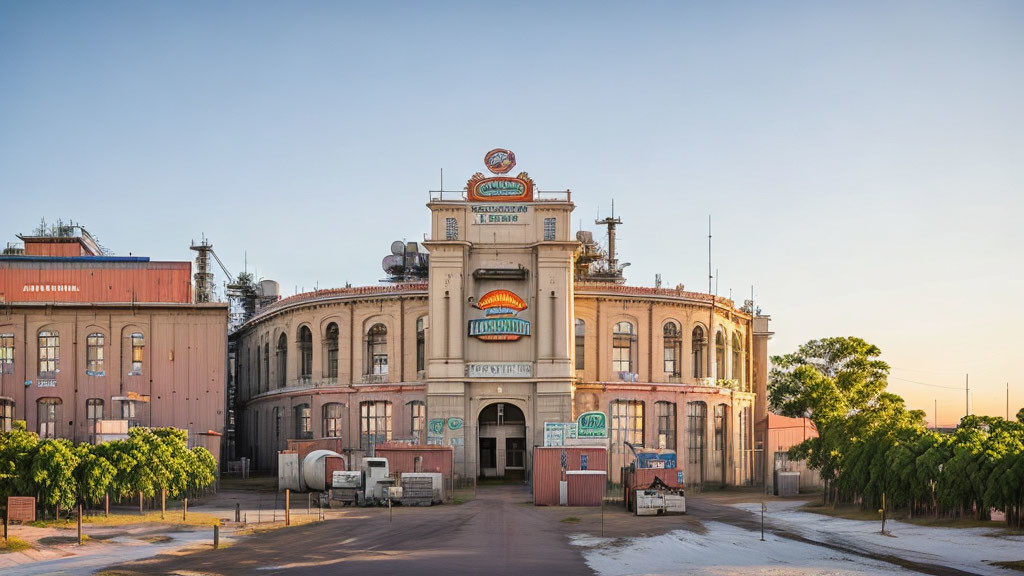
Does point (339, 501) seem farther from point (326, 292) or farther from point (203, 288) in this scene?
point (203, 288)

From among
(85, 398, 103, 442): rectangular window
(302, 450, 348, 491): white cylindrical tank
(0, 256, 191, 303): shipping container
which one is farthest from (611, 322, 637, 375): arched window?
(85, 398, 103, 442): rectangular window

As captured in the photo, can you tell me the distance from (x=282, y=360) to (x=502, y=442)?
21.3 metres

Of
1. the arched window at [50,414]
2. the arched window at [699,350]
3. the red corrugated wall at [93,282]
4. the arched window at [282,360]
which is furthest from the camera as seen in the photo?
the arched window at [282,360]

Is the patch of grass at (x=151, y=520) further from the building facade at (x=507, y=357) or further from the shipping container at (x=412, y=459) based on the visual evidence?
the building facade at (x=507, y=357)

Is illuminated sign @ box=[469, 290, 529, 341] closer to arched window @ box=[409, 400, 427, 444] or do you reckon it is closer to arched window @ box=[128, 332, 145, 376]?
arched window @ box=[409, 400, 427, 444]

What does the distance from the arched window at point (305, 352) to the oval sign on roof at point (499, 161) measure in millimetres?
20547

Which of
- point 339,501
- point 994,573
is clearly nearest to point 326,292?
point 339,501

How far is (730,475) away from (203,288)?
44849 mm

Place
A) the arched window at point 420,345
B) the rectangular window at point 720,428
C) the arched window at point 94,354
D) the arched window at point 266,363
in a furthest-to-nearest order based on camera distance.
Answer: the arched window at point 266,363 < the rectangular window at point 720,428 < the arched window at point 420,345 < the arched window at point 94,354

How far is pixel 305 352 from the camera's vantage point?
3403 inches

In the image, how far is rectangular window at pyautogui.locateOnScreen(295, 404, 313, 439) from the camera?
84062 millimetres

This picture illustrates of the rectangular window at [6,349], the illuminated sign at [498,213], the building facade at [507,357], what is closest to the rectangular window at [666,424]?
the building facade at [507,357]

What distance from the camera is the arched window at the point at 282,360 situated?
88250 mm

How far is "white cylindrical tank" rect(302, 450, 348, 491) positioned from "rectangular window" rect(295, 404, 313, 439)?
1413 cm
